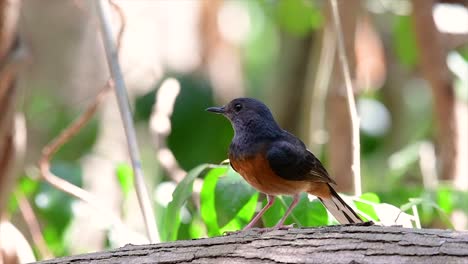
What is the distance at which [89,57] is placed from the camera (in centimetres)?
736

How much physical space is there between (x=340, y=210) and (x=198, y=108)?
4.60 meters

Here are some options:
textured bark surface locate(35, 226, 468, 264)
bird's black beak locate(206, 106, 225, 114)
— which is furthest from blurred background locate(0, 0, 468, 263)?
textured bark surface locate(35, 226, 468, 264)

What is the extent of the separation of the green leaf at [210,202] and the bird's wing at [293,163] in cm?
26

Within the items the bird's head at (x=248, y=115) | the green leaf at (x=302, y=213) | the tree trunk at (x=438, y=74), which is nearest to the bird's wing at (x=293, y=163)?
the green leaf at (x=302, y=213)

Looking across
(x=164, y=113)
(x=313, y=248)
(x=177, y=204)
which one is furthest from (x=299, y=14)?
(x=313, y=248)

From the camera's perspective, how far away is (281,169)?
12.2 ft

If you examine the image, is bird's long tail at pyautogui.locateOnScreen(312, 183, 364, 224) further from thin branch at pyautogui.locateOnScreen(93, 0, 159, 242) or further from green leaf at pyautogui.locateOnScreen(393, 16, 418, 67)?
green leaf at pyautogui.locateOnScreen(393, 16, 418, 67)

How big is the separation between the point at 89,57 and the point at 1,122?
9.76ft

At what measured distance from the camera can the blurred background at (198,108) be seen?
4504 mm

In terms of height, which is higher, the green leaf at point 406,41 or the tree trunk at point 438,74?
the green leaf at point 406,41

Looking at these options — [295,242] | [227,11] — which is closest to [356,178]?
[295,242]

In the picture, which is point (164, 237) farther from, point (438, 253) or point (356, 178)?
point (438, 253)

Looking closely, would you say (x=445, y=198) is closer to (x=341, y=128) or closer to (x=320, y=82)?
(x=341, y=128)

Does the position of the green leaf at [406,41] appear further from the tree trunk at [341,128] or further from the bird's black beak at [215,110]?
the bird's black beak at [215,110]
